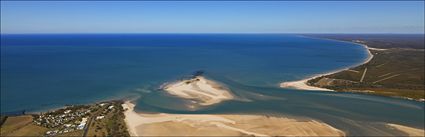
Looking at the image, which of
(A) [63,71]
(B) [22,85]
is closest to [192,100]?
(B) [22,85]

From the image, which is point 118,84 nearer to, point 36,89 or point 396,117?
point 36,89

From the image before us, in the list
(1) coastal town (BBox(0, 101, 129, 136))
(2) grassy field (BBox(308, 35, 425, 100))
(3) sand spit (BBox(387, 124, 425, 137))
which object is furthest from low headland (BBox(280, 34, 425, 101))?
(1) coastal town (BBox(0, 101, 129, 136))

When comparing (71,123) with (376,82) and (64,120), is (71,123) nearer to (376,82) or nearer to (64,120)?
(64,120)

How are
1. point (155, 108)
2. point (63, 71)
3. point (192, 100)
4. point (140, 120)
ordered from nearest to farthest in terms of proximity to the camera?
1. point (140, 120)
2. point (155, 108)
3. point (192, 100)
4. point (63, 71)

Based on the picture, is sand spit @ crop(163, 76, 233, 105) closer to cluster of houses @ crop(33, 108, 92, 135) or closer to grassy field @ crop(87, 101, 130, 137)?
grassy field @ crop(87, 101, 130, 137)

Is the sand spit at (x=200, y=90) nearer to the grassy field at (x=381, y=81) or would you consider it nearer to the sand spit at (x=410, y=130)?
the grassy field at (x=381, y=81)
